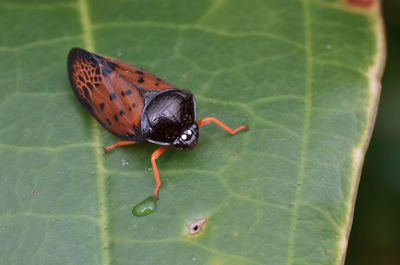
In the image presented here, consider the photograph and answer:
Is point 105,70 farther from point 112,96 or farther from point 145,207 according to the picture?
point 145,207

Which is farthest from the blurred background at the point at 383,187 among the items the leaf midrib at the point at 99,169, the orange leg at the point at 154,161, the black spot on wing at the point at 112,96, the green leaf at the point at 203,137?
the black spot on wing at the point at 112,96

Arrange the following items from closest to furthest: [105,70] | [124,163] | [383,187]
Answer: [124,163]
[105,70]
[383,187]

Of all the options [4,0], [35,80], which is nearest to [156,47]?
[35,80]

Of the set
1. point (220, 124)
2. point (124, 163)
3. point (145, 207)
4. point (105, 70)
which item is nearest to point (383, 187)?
point (220, 124)

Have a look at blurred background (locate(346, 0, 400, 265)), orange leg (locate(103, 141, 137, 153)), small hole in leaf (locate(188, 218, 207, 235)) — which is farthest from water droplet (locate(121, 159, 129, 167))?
blurred background (locate(346, 0, 400, 265))

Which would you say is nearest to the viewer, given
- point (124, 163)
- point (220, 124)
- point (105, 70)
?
point (124, 163)

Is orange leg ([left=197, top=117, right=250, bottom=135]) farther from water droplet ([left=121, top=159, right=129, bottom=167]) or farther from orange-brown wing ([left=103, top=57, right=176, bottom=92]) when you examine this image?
water droplet ([left=121, top=159, right=129, bottom=167])
